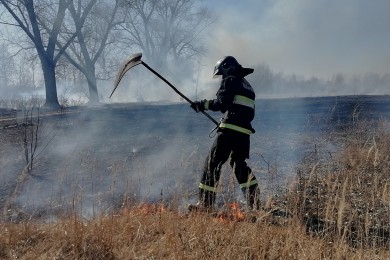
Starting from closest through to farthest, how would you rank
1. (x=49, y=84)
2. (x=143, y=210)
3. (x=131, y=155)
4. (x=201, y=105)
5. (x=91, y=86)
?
1. (x=143, y=210)
2. (x=201, y=105)
3. (x=131, y=155)
4. (x=49, y=84)
5. (x=91, y=86)

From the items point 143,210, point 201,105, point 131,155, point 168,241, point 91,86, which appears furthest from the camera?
point 91,86

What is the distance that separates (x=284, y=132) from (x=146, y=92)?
27640 mm

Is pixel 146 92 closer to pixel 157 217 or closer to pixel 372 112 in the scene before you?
pixel 372 112

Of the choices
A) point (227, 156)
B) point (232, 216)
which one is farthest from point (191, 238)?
point (227, 156)

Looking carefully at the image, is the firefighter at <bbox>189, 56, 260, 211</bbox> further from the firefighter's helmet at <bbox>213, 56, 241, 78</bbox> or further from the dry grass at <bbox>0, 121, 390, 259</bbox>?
the dry grass at <bbox>0, 121, 390, 259</bbox>

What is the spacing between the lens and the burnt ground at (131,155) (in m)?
4.63

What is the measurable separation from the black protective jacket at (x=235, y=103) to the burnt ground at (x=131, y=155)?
628 mm

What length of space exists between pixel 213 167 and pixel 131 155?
353 cm

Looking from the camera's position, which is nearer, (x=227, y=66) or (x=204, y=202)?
(x=204, y=202)

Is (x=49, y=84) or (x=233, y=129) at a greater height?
(x=49, y=84)

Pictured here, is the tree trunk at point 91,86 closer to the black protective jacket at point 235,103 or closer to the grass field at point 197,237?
the black protective jacket at point 235,103

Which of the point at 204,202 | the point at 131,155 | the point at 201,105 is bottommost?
the point at 204,202

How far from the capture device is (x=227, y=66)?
4.46 metres

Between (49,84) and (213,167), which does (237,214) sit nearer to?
(213,167)
